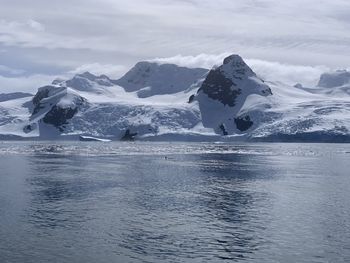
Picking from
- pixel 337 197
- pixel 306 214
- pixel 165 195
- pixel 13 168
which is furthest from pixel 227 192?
pixel 13 168

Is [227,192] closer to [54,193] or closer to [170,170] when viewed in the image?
[54,193]

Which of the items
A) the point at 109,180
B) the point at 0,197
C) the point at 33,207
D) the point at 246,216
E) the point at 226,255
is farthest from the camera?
the point at 109,180

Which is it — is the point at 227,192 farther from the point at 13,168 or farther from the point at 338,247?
the point at 13,168

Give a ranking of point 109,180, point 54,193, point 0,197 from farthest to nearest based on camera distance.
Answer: point 109,180
point 54,193
point 0,197

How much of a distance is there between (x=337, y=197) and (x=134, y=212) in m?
29.2

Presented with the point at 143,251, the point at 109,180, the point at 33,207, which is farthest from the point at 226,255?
the point at 109,180

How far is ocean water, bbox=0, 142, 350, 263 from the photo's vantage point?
42188mm

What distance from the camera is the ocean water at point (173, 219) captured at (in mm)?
42188

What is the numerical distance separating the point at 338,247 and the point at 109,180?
173 ft

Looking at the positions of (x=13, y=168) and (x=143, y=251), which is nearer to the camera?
(x=143, y=251)

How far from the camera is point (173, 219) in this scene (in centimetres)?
5525

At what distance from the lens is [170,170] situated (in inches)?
4336

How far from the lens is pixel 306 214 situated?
58156 millimetres

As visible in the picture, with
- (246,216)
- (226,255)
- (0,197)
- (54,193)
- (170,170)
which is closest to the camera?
(226,255)
